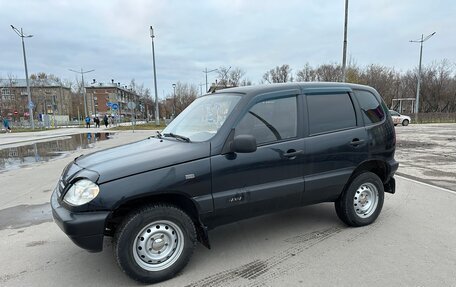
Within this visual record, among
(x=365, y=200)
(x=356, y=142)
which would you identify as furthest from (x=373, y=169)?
(x=356, y=142)

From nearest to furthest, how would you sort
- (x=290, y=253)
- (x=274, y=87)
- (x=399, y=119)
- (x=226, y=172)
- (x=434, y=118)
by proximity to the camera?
(x=226, y=172) < (x=290, y=253) < (x=274, y=87) < (x=399, y=119) < (x=434, y=118)

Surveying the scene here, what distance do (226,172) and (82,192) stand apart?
1.40 meters

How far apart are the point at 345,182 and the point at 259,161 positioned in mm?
1435

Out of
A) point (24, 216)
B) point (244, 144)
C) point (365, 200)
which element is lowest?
point (24, 216)

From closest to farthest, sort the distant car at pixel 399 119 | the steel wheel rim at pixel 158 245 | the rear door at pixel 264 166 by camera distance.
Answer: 1. the steel wheel rim at pixel 158 245
2. the rear door at pixel 264 166
3. the distant car at pixel 399 119

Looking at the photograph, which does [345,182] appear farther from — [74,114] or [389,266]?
[74,114]

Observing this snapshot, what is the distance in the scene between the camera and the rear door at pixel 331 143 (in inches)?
154

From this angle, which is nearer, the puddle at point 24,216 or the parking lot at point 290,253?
the parking lot at point 290,253

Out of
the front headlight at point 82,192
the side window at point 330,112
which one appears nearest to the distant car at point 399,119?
the side window at point 330,112

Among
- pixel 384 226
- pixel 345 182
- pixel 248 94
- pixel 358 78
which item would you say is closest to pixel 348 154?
pixel 345 182

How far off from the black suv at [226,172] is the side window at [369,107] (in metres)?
0.02

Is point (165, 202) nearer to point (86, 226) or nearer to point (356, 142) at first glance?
point (86, 226)

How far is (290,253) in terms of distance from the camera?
12.1 ft

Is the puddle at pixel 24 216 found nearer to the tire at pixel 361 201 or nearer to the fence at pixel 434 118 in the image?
the tire at pixel 361 201
